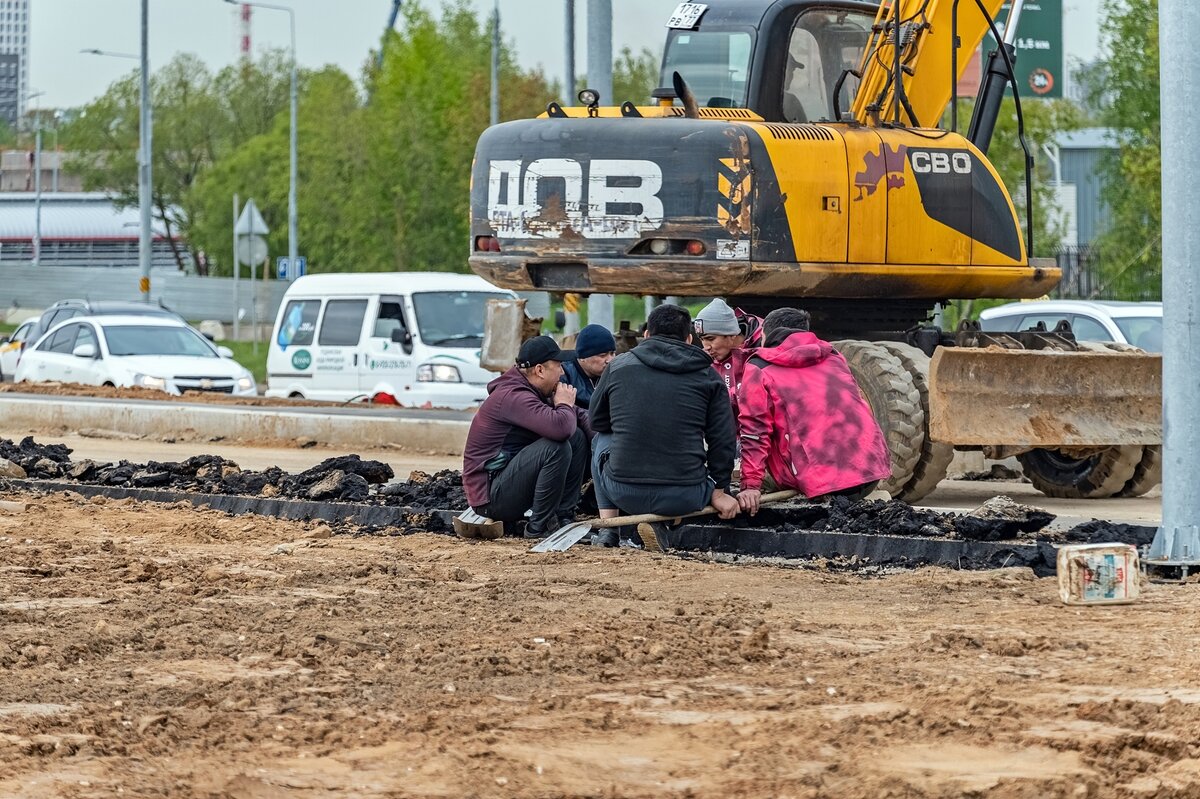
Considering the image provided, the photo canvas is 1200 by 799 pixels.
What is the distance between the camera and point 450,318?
23.4m

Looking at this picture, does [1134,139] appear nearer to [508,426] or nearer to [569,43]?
[569,43]

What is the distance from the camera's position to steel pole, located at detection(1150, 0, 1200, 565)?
9.41 metres

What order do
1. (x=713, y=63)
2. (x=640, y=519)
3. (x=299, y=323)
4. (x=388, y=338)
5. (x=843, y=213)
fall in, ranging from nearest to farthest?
(x=640, y=519) → (x=843, y=213) → (x=713, y=63) → (x=388, y=338) → (x=299, y=323)

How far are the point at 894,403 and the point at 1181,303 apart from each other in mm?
3652

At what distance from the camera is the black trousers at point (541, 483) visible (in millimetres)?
11273

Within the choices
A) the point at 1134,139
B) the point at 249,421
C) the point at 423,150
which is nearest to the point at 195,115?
the point at 423,150

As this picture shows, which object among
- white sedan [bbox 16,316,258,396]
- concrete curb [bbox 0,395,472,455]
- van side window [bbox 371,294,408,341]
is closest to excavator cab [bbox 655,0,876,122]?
concrete curb [bbox 0,395,472,455]

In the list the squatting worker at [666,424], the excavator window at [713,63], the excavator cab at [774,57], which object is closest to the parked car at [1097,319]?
the excavator cab at [774,57]

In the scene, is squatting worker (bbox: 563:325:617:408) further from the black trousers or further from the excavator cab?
the excavator cab

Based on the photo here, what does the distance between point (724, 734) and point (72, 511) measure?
Answer: 27.9 feet

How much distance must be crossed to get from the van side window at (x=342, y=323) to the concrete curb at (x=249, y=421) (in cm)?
202

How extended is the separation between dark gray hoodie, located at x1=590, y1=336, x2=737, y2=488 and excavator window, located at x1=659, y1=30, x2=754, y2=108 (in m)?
3.78

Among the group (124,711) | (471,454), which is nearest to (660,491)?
(471,454)

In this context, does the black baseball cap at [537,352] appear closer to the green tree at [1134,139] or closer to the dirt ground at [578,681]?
the dirt ground at [578,681]
